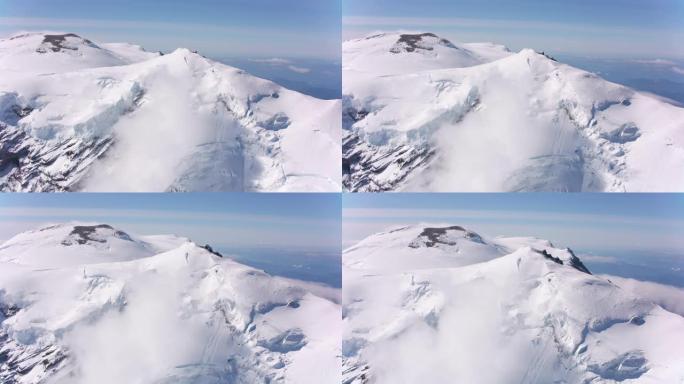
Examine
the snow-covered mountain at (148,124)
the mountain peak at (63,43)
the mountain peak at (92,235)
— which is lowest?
the mountain peak at (92,235)

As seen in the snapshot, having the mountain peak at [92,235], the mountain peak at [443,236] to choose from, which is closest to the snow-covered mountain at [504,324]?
the mountain peak at [443,236]

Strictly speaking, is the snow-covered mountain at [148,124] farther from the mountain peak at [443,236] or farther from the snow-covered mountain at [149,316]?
the mountain peak at [443,236]

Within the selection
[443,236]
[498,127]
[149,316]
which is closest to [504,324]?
[443,236]

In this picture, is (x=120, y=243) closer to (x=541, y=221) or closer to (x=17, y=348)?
(x=17, y=348)

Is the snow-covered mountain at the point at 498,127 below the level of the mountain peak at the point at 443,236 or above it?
above

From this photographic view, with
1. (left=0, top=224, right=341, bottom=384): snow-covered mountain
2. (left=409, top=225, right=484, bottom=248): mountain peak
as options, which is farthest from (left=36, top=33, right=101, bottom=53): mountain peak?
(left=409, top=225, right=484, bottom=248): mountain peak

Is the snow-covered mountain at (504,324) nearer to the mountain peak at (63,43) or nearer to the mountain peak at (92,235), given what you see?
the mountain peak at (92,235)

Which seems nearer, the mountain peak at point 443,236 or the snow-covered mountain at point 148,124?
the snow-covered mountain at point 148,124
